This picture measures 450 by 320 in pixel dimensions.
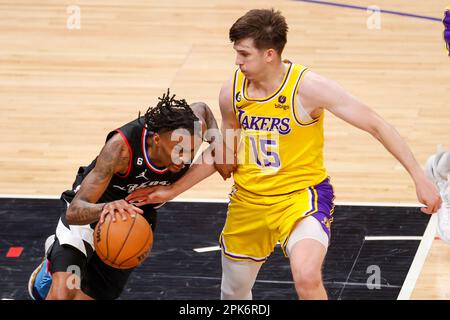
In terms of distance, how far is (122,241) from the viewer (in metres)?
7.47

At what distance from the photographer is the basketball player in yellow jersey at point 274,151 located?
300 inches

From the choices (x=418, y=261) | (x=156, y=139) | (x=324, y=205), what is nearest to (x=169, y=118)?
(x=156, y=139)

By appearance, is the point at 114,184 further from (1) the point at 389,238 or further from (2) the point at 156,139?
(1) the point at 389,238

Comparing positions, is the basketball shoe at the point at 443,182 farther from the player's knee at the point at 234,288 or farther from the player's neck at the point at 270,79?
the player's neck at the point at 270,79

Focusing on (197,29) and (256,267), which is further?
(197,29)

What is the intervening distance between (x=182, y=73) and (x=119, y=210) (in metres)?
6.81

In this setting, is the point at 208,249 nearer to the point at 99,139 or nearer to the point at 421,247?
the point at 421,247

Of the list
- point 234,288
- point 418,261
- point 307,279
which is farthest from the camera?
point 418,261

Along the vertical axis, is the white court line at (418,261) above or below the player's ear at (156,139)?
below

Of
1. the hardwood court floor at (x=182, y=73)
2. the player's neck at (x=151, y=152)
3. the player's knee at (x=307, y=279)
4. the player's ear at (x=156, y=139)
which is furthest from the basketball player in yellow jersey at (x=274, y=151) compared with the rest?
the hardwood court floor at (x=182, y=73)

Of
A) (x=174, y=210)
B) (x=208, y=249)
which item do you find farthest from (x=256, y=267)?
(x=174, y=210)

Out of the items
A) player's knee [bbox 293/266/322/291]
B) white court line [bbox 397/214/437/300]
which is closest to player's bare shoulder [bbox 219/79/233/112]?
player's knee [bbox 293/266/322/291]

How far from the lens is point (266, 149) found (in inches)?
309
